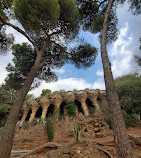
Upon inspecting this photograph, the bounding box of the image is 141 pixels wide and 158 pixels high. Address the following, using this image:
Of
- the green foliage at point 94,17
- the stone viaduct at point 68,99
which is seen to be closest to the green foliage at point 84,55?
the green foliage at point 94,17

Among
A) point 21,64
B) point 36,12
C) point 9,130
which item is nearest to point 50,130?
point 9,130

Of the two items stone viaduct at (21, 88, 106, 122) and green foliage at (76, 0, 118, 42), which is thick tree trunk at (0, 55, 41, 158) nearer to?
green foliage at (76, 0, 118, 42)

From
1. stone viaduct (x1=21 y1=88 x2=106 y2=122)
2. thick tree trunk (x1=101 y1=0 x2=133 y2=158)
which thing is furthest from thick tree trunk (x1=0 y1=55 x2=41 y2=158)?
stone viaduct (x1=21 y1=88 x2=106 y2=122)

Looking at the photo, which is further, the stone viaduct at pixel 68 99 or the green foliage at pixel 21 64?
the stone viaduct at pixel 68 99

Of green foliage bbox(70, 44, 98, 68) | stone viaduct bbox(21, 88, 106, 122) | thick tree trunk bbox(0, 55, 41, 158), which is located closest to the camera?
thick tree trunk bbox(0, 55, 41, 158)

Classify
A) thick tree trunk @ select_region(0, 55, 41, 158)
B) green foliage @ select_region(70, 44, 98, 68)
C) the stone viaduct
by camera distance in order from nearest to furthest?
thick tree trunk @ select_region(0, 55, 41, 158), green foliage @ select_region(70, 44, 98, 68), the stone viaduct

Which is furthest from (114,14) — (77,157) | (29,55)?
(77,157)

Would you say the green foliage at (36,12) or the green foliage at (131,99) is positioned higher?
the green foliage at (36,12)

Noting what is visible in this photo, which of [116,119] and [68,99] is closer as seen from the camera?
[116,119]

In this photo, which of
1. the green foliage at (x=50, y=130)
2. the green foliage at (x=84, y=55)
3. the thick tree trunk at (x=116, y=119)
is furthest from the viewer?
the green foliage at (x=84, y=55)

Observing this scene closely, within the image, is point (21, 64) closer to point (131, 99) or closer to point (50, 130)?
point (50, 130)

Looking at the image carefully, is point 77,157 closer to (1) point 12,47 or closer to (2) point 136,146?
(2) point 136,146

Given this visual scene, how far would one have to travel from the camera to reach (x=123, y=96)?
10.1 meters

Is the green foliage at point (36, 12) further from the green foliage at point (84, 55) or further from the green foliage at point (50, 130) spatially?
the green foliage at point (50, 130)
